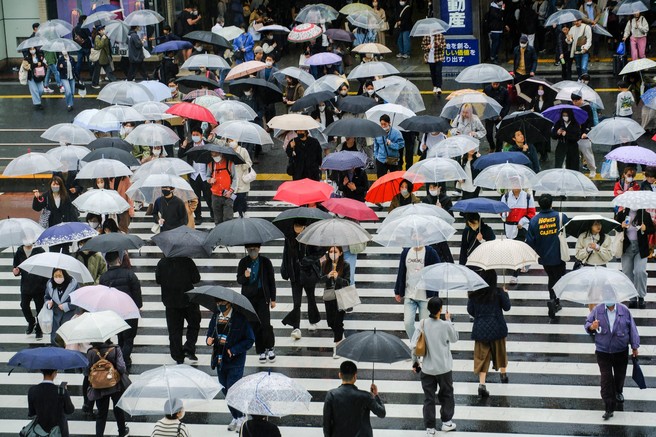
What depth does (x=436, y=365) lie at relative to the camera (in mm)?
12523

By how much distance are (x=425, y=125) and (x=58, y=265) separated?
7502 mm

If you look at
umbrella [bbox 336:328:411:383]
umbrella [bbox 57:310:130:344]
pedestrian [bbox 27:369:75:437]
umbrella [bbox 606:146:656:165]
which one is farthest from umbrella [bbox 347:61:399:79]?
pedestrian [bbox 27:369:75:437]

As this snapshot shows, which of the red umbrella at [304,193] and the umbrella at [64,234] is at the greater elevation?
the red umbrella at [304,193]

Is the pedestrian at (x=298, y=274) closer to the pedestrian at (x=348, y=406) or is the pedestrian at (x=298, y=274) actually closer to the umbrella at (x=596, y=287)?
the umbrella at (x=596, y=287)

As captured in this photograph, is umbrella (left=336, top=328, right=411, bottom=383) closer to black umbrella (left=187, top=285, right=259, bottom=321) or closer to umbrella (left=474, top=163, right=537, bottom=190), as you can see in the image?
black umbrella (left=187, top=285, right=259, bottom=321)

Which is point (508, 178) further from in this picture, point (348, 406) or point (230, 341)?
point (348, 406)

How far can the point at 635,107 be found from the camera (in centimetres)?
2583

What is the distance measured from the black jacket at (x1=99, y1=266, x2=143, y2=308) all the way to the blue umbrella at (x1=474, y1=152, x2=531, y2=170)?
6.05 meters

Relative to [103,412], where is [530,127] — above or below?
above

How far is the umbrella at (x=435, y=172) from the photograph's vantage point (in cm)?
1719

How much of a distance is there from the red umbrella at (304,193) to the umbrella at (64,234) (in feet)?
8.80

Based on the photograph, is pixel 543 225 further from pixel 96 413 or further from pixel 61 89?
pixel 61 89

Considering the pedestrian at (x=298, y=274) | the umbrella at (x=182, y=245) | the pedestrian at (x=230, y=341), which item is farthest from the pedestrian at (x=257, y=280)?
the pedestrian at (x=230, y=341)

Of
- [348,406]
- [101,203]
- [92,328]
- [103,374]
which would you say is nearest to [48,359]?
[92,328]
